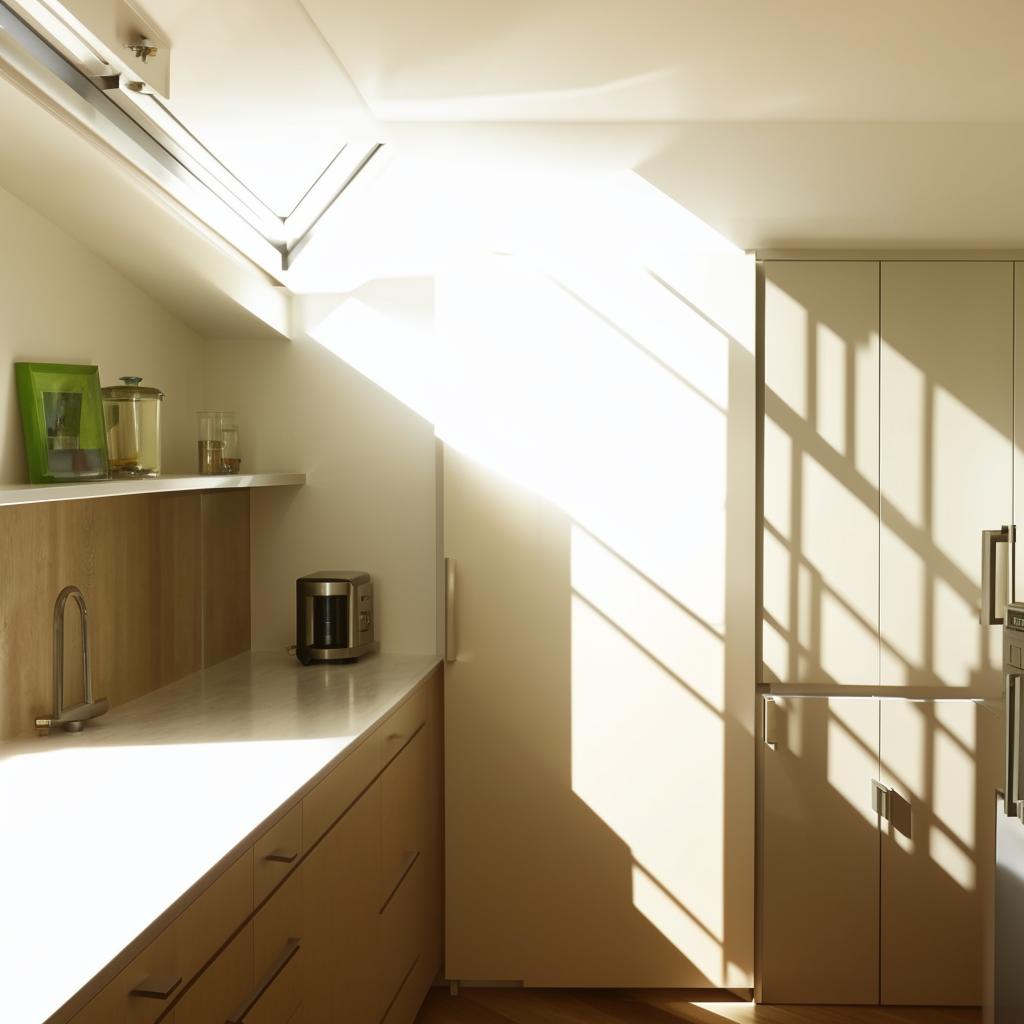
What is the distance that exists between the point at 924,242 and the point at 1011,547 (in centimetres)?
91

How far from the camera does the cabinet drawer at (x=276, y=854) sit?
1.66m

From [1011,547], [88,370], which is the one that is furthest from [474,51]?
[1011,547]

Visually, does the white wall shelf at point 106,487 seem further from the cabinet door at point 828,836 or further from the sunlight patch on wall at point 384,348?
the cabinet door at point 828,836

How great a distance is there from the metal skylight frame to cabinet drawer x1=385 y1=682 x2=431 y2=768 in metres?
1.32

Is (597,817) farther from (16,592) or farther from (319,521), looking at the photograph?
(16,592)

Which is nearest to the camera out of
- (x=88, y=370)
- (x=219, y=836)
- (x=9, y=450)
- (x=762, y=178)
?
(x=219, y=836)

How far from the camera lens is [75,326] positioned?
96.0 inches

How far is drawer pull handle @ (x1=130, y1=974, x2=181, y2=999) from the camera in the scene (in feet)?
4.11

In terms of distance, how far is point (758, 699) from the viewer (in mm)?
3016

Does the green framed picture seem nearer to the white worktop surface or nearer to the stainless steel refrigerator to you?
the white worktop surface

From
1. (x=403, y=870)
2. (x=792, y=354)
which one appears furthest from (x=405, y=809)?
(x=792, y=354)

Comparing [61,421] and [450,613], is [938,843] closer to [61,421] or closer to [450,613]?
[450,613]

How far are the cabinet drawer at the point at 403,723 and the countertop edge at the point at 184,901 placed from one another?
0.19 m

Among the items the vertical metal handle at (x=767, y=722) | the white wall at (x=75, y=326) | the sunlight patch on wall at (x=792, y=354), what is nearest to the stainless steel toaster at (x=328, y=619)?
the white wall at (x=75, y=326)
